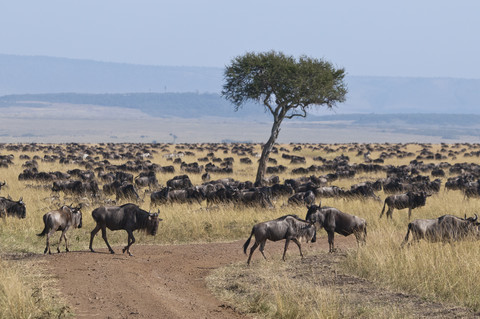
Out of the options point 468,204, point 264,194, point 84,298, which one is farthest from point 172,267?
point 468,204

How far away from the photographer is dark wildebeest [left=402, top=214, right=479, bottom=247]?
14.1m

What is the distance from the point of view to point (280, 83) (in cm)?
3259

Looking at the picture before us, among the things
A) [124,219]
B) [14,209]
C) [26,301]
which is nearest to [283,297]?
[26,301]

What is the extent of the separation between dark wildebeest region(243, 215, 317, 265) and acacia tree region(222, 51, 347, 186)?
1667 centimetres

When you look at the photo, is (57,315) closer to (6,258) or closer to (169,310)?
(169,310)

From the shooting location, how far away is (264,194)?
22.2m

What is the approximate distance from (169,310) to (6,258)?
5.37 meters

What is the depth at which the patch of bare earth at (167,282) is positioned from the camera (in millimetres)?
10266

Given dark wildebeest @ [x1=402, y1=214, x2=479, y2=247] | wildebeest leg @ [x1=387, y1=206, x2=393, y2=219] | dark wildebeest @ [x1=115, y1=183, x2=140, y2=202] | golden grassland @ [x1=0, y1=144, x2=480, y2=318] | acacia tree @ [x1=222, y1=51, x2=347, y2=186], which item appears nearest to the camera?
golden grassland @ [x1=0, y1=144, x2=480, y2=318]

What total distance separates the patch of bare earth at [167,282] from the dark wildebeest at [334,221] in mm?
540

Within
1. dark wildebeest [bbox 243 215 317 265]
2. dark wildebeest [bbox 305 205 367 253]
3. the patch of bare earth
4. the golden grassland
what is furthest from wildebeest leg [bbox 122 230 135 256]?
dark wildebeest [bbox 305 205 367 253]

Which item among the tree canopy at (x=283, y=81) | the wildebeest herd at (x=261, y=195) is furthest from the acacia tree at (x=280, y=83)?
the wildebeest herd at (x=261, y=195)

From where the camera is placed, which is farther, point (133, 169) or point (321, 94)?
point (133, 169)

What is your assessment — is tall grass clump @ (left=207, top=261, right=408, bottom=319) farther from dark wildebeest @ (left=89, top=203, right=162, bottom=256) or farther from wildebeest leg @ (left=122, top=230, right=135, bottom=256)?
dark wildebeest @ (left=89, top=203, right=162, bottom=256)
